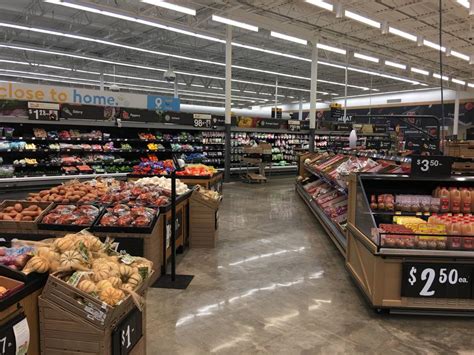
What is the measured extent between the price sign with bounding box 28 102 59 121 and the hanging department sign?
62 cm

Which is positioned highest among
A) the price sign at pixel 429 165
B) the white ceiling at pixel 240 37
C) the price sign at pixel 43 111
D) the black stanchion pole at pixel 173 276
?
the white ceiling at pixel 240 37

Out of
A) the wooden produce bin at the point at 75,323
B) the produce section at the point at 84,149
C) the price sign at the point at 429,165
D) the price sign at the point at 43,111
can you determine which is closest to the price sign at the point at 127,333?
the wooden produce bin at the point at 75,323

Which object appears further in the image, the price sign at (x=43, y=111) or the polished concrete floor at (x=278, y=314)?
the price sign at (x=43, y=111)

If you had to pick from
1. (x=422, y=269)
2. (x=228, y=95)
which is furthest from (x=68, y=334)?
(x=228, y=95)

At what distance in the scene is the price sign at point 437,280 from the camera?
3605 mm

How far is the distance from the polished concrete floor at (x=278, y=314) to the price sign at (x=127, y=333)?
57cm

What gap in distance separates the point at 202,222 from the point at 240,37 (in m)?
12.9

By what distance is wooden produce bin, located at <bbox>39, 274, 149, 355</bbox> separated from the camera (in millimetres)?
2207

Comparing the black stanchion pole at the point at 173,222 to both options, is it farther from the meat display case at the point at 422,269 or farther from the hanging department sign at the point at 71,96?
the hanging department sign at the point at 71,96

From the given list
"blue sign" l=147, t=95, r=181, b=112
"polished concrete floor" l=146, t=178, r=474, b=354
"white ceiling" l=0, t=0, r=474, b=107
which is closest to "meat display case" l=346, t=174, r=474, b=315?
"polished concrete floor" l=146, t=178, r=474, b=354

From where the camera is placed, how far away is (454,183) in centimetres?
455

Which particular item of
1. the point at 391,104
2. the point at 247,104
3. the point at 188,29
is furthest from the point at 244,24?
the point at 247,104

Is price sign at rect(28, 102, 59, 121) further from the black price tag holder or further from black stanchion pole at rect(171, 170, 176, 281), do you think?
the black price tag holder

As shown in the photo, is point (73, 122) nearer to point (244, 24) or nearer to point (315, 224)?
point (244, 24)
